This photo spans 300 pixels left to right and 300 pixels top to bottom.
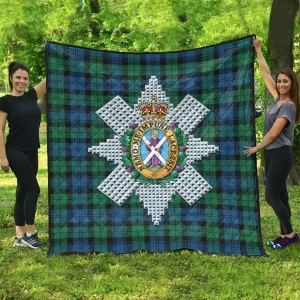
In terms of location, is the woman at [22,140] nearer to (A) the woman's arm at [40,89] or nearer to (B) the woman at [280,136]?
(A) the woman's arm at [40,89]

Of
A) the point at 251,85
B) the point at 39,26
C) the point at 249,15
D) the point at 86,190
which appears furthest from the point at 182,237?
the point at 39,26

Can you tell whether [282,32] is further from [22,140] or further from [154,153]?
[22,140]

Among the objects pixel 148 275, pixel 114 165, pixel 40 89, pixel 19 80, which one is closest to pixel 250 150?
pixel 114 165

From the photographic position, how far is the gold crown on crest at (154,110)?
6277 mm

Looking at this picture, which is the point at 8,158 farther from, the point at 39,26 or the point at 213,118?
the point at 39,26

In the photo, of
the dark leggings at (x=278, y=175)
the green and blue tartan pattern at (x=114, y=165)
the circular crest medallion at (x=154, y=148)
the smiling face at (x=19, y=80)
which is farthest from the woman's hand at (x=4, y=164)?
the dark leggings at (x=278, y=175)

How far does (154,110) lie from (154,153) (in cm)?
43

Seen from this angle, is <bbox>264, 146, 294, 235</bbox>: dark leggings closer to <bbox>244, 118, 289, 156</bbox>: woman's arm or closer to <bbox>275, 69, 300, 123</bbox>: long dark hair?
<bbox>244, 118, 289, 156</bbox>: woman's arm

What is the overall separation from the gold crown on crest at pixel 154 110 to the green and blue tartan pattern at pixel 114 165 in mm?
108

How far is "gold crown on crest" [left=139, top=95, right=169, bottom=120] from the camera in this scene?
6277mm

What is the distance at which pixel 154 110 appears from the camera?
20.6 feet

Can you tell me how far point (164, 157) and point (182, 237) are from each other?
2.69 feet

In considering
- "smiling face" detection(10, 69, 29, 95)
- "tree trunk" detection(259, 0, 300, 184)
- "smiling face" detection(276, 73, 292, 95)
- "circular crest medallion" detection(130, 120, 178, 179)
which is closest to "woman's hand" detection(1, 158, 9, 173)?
"smiling face" detection(10, 69, 29, 95)

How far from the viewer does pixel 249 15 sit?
14477 millimetres
